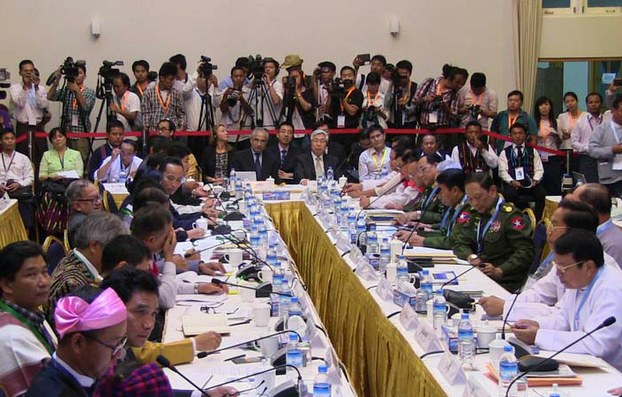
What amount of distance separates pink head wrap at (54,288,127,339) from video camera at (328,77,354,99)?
300 inches

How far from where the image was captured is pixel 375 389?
4254 millimetres

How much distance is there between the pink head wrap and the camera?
2.24 meters

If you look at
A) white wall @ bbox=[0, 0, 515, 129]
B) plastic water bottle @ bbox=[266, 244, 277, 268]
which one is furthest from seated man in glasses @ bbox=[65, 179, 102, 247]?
white wall @ bbox=[0, 0, 515, 129]

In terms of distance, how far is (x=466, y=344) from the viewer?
328 cm

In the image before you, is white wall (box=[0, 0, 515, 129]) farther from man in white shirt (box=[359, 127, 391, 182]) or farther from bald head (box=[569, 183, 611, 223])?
bald head (box=[569, 183, 611, 223])

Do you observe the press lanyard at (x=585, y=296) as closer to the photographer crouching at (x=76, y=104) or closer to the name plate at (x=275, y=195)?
the name plate at (x=275, y=195)

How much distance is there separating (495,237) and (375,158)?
356cm

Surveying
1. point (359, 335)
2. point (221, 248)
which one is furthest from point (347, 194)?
point (359, 335)

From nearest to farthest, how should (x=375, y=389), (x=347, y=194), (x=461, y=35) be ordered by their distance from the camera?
(x=375, y=389), (x=347, y=194), (x=461, y=35)

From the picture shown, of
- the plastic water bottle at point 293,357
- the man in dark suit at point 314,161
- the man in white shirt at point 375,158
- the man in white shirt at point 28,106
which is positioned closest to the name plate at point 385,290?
the plastic water bottle at point 293,357

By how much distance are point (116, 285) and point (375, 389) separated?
168 centimetres

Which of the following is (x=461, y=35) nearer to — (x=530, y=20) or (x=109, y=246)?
(x=530, y=20)

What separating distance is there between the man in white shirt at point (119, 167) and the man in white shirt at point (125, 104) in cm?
129

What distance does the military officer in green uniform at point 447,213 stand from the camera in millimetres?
5609
